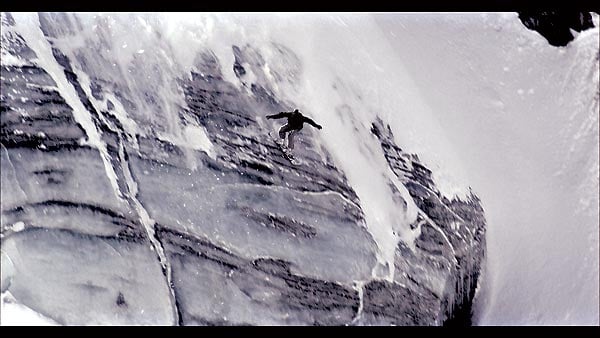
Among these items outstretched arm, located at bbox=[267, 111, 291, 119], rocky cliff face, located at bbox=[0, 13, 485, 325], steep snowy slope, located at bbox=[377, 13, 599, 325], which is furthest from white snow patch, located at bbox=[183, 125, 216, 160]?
steep snowy slope, located at bbox=[377, 13, 599, 325]

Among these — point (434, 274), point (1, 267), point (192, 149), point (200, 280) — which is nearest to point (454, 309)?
point (434, 274)

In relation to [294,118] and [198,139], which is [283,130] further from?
[198,139]

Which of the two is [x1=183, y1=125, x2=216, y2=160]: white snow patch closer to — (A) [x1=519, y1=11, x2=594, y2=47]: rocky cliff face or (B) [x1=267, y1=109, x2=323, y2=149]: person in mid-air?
(B) [x1=267, y1=109, x2=323, y2=149]: person in mid-air

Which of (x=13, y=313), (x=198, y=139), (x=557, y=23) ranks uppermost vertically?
(x=557, y=23)

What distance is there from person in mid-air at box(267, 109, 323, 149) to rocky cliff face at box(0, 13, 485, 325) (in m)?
0.02

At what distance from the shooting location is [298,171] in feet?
4.11

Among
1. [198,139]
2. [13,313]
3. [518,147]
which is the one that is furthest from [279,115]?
[13,313]

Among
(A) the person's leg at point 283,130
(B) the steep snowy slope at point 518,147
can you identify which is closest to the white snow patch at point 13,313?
(A) the person's leg at point 283,130

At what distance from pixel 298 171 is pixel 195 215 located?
0.24 meters

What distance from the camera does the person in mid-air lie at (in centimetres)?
124

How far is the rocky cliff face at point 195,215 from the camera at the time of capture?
3.82 feet

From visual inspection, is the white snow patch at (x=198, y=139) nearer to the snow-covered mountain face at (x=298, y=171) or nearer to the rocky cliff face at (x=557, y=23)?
the snow-covered mountain face at (x=298, y=171)

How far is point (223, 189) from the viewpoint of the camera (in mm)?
1225

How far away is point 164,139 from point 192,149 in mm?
63
